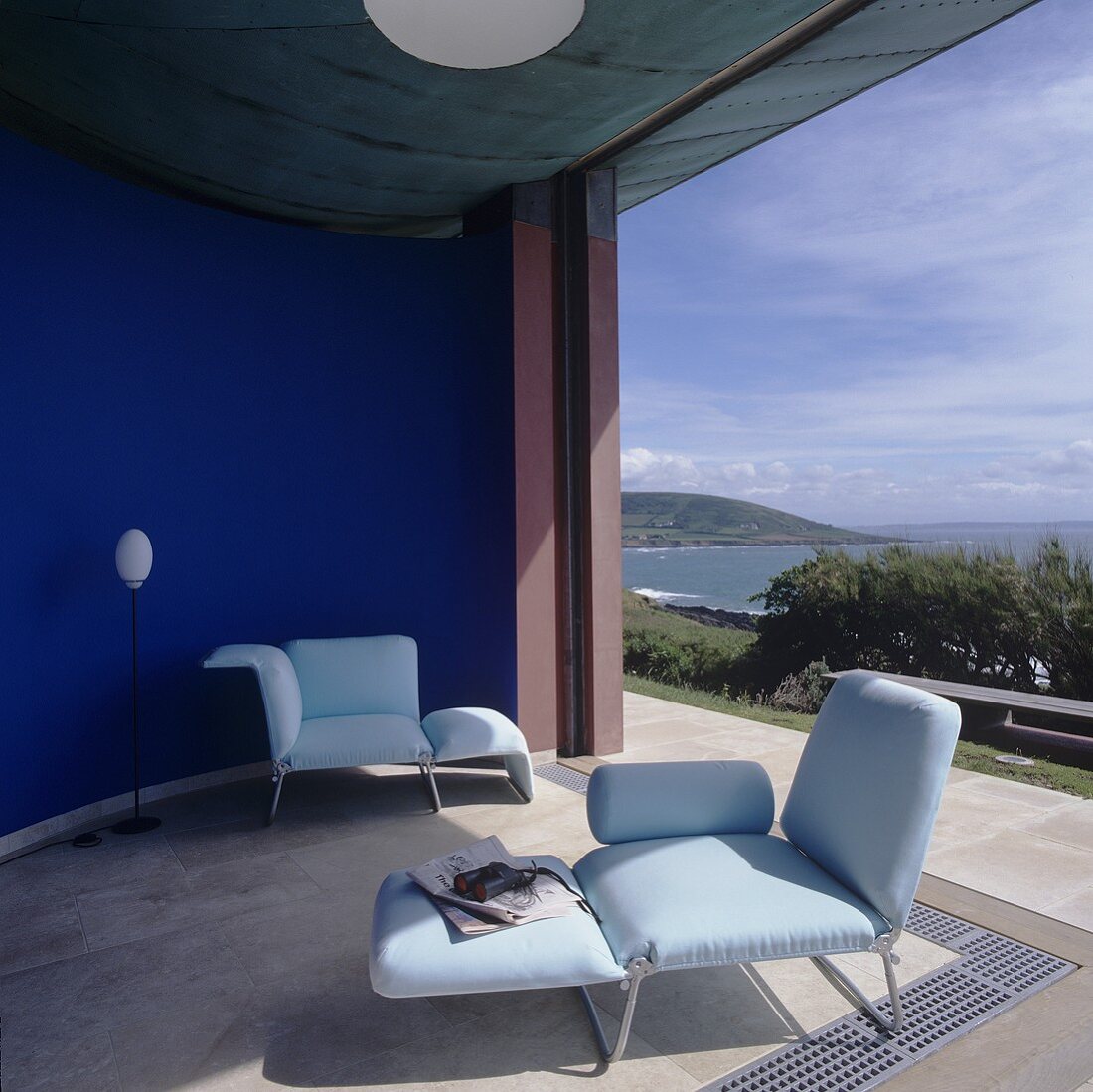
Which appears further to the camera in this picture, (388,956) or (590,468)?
(590,468)

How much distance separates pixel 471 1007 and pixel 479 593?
2.90m

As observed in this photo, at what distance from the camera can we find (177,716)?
427 cm

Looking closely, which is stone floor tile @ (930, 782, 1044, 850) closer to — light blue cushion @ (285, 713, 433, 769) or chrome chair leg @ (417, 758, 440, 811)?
chrome chair leg @ (417, 758, 440, 811)

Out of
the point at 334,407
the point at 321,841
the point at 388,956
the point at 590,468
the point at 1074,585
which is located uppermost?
the point at 334,407

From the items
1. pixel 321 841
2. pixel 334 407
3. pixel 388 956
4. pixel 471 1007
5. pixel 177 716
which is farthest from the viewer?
pixel 334 407

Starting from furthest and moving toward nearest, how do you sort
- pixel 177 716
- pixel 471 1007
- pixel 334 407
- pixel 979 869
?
pixel 334 407 → pixel 177 716 → pixel 979 869 → pixel 471 1007

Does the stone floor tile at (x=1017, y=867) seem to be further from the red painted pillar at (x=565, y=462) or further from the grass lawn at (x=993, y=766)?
the red painted pillar at (x=565, y=462)

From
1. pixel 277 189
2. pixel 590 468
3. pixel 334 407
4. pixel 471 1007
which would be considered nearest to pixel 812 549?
pixel 590 468

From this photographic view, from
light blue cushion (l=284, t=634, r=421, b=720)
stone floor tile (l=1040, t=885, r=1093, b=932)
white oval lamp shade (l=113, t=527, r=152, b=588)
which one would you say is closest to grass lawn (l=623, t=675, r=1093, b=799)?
stone floor tile (l=1040, t=885, r=1093, b=932)

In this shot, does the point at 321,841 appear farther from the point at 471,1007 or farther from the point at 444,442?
the point at 444,442

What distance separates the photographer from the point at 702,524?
94.5 feet

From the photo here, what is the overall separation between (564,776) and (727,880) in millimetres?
2384

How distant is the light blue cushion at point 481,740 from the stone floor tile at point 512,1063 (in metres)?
1.77

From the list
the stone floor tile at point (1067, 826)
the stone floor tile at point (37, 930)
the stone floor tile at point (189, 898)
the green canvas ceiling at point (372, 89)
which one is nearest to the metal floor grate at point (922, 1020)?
the stone floor tile at point (1067, 826)
